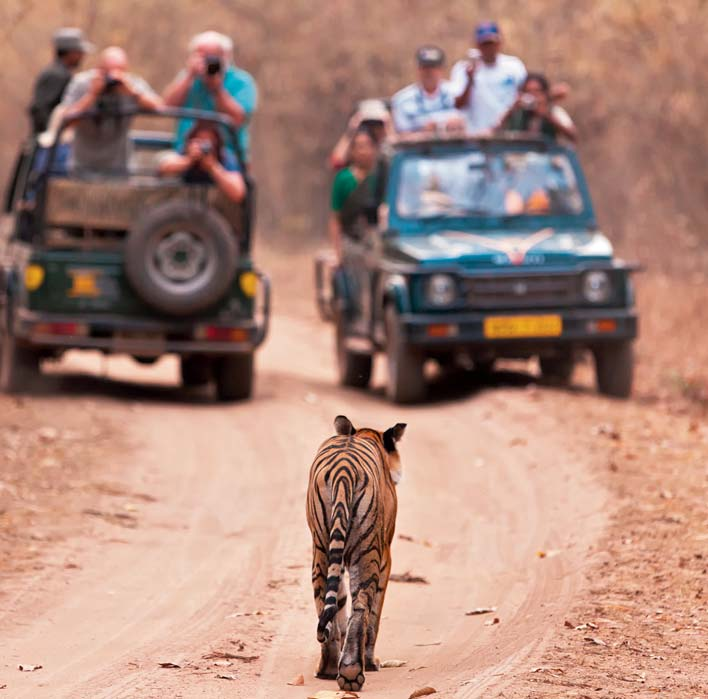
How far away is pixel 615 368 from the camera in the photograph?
1247 cm

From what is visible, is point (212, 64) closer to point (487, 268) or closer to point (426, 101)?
point (426, 101)

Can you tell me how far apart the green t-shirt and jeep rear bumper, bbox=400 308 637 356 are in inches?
104

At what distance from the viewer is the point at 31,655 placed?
5.84m

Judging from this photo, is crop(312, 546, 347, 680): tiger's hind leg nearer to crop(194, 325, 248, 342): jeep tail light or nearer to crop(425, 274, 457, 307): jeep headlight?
crop(425, 274, 457, 307): jeep headlight

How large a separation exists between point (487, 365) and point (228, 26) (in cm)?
1923

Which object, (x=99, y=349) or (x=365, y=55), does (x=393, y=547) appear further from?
(x=365, y=55)

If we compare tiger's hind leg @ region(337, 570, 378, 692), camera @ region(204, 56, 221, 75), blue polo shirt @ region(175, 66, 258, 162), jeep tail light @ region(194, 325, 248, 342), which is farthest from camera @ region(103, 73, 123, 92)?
tiger's hind leg @ region(337, 570, 378, 692)

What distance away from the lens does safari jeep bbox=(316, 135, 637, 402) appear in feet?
39.2

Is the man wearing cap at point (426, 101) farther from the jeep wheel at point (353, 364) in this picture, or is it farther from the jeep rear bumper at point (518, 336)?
the jeep rear bumper at point (518, 336)

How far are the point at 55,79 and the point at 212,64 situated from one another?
164 centimetres

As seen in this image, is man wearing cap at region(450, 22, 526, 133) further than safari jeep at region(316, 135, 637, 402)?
Yes

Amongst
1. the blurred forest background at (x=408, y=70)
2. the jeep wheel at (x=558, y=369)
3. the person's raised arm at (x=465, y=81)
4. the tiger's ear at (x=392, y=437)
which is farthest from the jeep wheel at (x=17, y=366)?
the blurred forest background at (x=408, y=70)

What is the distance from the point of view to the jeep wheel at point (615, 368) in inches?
488

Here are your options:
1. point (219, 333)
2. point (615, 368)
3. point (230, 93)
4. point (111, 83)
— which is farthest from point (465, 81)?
point (219, 333)
